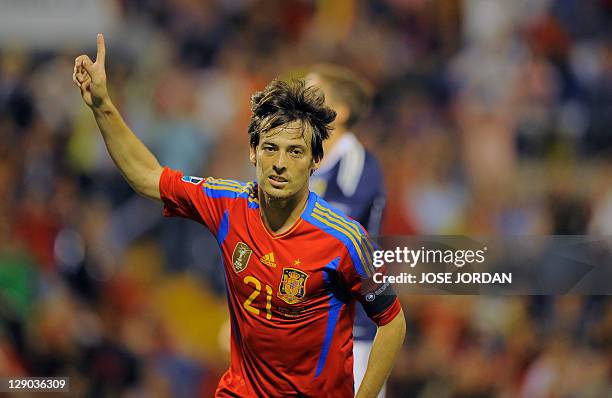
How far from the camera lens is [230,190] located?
13.0 ft

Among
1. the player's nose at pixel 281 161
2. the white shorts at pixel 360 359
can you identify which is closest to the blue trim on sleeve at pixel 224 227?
the player's nose at pixel 281 161

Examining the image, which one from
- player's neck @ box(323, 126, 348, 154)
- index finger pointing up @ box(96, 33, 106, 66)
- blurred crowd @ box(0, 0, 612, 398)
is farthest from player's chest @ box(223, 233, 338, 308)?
blurred crowd @ box(0, 0, 612, 398)

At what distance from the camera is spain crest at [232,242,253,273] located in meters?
3.83

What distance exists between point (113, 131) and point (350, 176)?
5.81 feet

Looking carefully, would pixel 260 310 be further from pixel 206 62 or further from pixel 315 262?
pixel 206 62

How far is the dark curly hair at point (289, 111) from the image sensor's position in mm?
3736

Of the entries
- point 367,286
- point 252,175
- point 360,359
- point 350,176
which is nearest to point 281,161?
point 367,286

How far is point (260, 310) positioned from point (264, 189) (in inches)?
18.2

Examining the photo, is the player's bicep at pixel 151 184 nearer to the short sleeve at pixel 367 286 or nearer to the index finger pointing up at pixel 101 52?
the index finger pointing up at pixel 101 52

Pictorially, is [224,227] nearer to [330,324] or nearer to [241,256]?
[241,256]

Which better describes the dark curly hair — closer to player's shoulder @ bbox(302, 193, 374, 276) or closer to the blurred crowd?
player's shoulder @ bbox(302, 193, 374, 276)

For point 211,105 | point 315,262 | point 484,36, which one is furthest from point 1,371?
point 484,36

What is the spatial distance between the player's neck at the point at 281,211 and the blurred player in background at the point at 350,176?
1.46 meters

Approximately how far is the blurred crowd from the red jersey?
3620 mm
